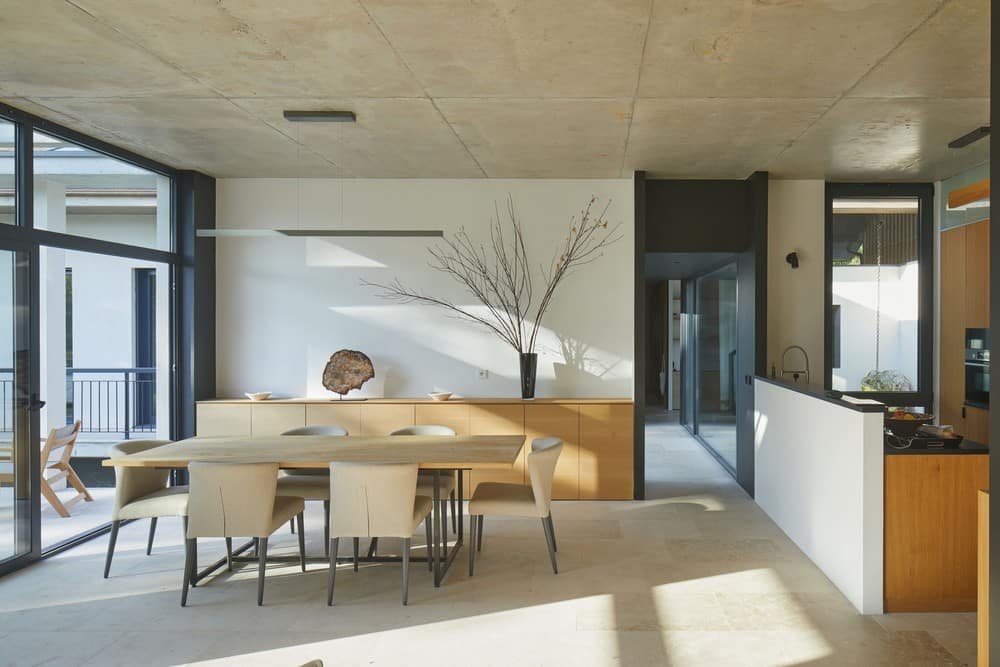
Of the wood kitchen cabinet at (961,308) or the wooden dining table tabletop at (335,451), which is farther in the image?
the wood kitchen cabinet at (961,308)

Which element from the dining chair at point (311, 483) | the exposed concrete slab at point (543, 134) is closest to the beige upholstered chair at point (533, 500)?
the dining chair at point (311, 483)

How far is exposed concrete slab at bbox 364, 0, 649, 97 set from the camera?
296 centimetres

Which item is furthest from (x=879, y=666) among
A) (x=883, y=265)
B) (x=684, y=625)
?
(x=883, y=265)

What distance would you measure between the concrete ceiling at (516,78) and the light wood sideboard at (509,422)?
210 centimetres

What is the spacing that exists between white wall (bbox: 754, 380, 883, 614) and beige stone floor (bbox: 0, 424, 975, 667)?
0.49 ft

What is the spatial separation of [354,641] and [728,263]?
17.6 ft

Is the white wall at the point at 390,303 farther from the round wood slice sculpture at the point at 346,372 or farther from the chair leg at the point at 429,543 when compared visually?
the chair leg at the point at 429,543

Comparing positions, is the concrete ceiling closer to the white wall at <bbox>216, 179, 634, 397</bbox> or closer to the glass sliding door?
the white wall at <bbox>216, 179, 634, 397</bbox>

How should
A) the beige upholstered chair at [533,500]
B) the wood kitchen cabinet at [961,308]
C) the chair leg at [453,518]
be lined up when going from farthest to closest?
the wood kitchen cabinet at [961,308] < the chair leg at [453,518] < the beige upholstered chair at [533,500]

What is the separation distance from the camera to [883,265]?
6.54 metres

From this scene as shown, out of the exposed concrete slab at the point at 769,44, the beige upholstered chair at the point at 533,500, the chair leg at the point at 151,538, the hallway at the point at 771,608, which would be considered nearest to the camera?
the exposed concrete slab at the point at 769,44

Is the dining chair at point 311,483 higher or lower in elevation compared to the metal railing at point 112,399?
lower

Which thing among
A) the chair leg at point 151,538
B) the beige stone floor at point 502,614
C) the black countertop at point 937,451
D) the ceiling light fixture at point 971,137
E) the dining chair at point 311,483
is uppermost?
Result: the ceiling light fixture at point 971,137

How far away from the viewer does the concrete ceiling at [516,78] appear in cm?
302
